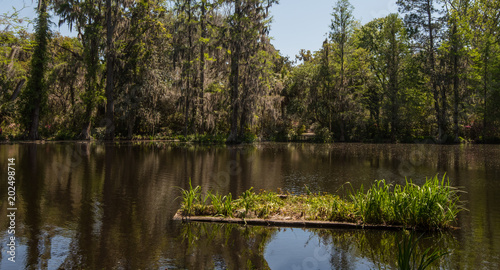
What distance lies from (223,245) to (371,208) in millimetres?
3406

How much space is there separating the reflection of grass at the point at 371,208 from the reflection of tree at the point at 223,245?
0.66 m

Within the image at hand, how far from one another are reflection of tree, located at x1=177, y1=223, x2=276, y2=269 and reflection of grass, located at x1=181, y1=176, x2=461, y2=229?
2.17 ft

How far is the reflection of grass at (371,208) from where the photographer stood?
755 cm

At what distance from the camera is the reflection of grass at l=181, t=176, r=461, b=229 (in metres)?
7.55

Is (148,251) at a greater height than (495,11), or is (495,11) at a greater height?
(495,11)

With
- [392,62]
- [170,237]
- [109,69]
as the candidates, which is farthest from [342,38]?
[170,237]

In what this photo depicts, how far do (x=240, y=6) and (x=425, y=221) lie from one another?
31792 millimetres

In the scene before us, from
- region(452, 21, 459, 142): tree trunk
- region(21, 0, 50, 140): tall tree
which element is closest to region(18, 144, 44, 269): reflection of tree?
region(21, 0, 50, 140): tall tree

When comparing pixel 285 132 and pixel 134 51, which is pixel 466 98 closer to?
pixel 285 132

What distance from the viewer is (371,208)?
793 centimetres

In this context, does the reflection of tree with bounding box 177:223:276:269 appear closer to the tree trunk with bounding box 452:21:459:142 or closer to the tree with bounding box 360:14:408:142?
the tree with bounding box 360:14:408:142

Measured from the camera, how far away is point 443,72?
42750 mm

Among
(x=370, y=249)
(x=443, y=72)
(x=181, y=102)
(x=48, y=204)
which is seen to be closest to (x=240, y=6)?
(x=181, y=102)

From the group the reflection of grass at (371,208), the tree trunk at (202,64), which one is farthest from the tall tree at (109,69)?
the reflection of grass at (371,208)
